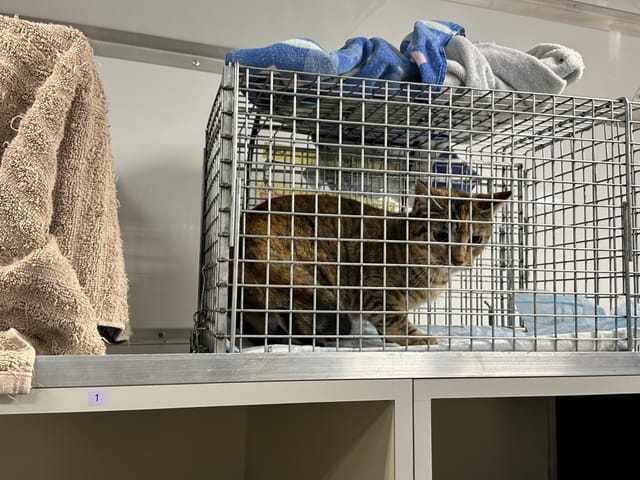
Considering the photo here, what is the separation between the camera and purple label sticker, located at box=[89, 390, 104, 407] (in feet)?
2.15

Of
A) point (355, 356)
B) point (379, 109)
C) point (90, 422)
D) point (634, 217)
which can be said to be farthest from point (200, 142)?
point (634, 217)

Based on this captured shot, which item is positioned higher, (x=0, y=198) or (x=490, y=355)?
(x=0, y=198)

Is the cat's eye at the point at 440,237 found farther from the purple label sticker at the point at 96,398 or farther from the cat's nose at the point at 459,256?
the purple label sticker at the point at 96,398

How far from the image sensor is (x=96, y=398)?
2.16 feet

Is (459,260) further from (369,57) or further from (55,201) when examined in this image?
(55,201)

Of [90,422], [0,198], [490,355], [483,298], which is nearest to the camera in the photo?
[0,198]

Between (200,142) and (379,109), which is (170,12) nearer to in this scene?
(200,142)

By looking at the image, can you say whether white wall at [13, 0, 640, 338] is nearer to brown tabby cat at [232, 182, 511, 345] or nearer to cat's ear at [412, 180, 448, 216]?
brown tabby cat at [232, 182, 511, 345]

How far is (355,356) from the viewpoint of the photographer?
2.50 ft

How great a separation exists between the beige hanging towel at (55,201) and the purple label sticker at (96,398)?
6cm

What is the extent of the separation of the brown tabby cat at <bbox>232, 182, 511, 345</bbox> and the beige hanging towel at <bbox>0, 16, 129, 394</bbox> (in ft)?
0.67

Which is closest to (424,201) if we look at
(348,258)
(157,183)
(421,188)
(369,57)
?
(421,188)

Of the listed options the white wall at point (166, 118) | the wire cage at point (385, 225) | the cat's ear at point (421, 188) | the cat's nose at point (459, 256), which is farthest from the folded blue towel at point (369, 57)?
the white wall at point (166, 118)

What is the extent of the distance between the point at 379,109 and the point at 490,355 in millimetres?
461
